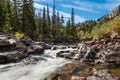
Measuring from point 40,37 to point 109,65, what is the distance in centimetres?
5166

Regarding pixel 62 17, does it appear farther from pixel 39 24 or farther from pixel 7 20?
pixel 7 20

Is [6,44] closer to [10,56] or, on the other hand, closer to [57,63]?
[10,56]

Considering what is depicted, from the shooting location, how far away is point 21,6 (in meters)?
74.2

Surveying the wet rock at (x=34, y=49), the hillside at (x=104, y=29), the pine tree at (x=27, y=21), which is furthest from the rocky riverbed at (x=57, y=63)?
the pine tree at (x=27, y=21)

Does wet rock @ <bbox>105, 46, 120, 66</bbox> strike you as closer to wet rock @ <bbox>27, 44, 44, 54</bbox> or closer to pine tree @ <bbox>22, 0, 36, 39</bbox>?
wet rock @ <bbox>27, 44, 44, 54</bbox>

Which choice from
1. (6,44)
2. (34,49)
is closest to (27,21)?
(34,49)

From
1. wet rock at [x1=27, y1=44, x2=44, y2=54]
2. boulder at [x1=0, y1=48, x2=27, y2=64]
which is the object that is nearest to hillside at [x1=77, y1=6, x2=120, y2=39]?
wet rock at [x1=27, y1=44, x2=44, y2=54]

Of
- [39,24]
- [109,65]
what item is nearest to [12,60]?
[109,65]

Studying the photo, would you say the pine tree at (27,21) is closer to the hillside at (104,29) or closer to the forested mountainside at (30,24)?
the forested mountainside at (30,24)

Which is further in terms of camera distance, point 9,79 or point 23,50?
point 23,50

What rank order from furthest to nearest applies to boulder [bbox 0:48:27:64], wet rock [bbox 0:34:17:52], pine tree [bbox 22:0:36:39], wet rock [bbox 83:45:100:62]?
pine tree [bbox 22:0:36:39] → wet rock [bbox 83:45:100:62] → wet rock [bbox 0:34:17:52] → boulder [bbox 0:48:27:64]

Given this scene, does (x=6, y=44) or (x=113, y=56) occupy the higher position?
(x=6, y=44)

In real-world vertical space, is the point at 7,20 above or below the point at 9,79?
above

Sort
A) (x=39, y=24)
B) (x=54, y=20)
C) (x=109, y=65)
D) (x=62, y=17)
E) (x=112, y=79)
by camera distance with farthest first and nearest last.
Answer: (x=62, y=17) < (x=54, y=20) < (x=39, y=24) < (x=109, y=65) < (x=112, y=79)
